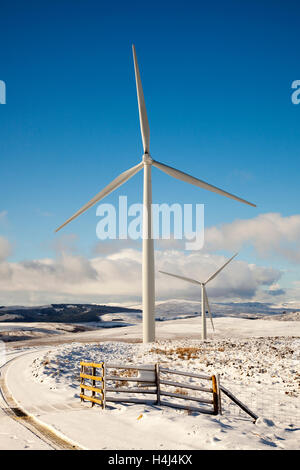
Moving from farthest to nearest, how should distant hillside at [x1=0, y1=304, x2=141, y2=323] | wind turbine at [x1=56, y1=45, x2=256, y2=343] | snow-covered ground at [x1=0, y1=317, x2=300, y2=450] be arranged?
1. distant hillside at [x1=0, y1=304, x2=141, y2=323]
2. wind turbine at [x1=56, y1=45, x2=256, y2=343]
3. snow-covered ground at [x1=0, y1=317, x2=300, y2=450]

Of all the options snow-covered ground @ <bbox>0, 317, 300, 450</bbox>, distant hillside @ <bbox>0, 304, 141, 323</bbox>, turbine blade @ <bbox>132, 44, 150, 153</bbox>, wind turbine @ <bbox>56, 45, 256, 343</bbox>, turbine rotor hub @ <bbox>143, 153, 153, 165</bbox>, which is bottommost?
distant hillside @ <bbox>0, 304, 141, 323</bbox>

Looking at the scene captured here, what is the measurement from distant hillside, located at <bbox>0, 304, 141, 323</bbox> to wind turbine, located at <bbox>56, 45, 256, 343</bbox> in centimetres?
9916

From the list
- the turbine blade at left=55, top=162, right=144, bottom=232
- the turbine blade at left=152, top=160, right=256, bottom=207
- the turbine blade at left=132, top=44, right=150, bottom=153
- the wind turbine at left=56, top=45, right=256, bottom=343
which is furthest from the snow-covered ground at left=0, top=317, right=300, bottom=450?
the turbine blade at left=132, top=44, right=150, bottom=153

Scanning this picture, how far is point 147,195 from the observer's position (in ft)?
97.2

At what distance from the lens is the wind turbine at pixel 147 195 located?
28.5 metres

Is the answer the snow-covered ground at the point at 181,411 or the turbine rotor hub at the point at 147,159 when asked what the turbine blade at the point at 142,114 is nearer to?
the turbine rotor hub at the point at 147,159

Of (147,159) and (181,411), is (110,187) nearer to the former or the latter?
(147,159)

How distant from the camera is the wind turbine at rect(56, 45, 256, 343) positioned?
93.6 feet

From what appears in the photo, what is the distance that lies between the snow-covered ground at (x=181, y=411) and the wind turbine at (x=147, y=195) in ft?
12.1

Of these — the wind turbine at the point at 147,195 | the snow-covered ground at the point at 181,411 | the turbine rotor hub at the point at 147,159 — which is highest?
the turbine rotor hub at the point at 147,159

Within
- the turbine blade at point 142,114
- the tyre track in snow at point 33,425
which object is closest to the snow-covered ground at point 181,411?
the tyre track in snow at point 33,425

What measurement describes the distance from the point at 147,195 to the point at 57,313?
130m

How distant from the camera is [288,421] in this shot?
1648 cm

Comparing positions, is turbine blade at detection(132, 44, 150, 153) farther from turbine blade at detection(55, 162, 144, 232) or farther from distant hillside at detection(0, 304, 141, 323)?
distant hillside at detection(0, 304, 141, 323)
